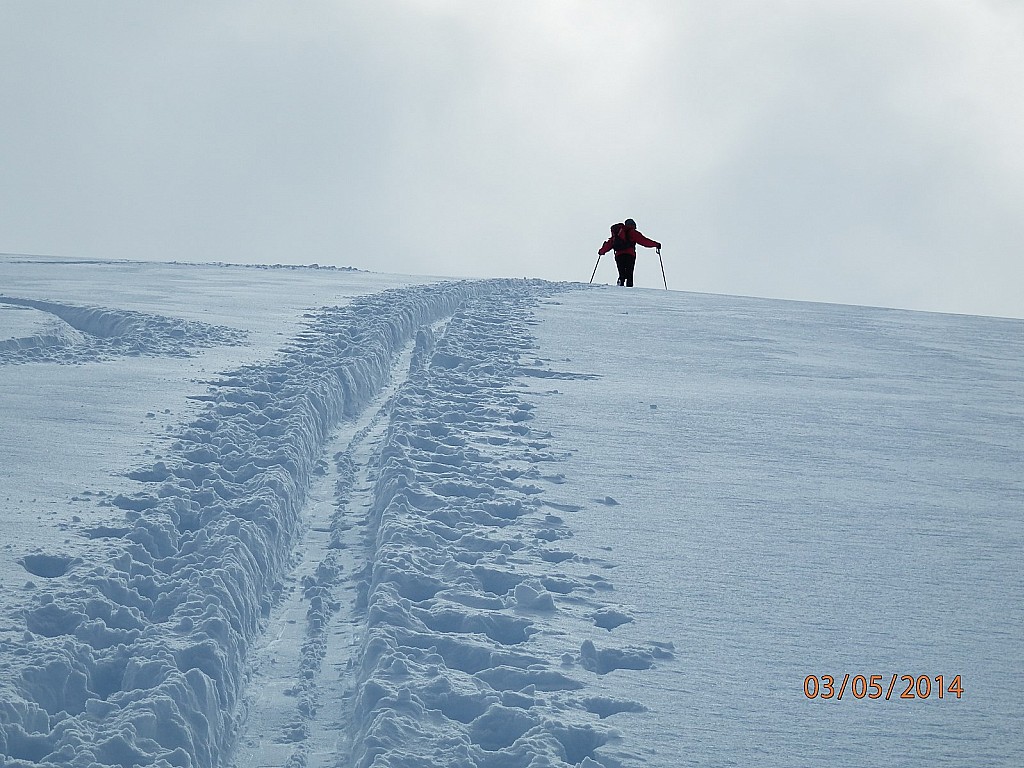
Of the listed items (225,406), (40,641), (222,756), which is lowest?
(222,756)

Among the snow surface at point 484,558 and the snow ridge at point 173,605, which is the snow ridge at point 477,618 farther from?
the snow ridge at point 173,605

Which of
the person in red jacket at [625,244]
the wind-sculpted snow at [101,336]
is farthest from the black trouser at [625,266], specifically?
the wind-sculpted snow at [101,336]

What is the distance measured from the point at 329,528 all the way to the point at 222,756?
203cm

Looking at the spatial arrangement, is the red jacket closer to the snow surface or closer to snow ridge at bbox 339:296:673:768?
the snow surface

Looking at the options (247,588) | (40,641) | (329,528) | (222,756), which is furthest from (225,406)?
(222,756)

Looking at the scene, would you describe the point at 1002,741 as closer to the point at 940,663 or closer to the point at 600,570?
the point at 940,663

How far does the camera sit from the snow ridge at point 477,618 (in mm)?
3857

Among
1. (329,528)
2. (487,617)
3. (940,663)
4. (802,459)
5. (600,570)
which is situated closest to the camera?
(940,663)

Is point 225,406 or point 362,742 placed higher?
point 225,406

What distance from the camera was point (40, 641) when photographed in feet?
13.5

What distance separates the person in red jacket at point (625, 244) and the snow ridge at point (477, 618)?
31.8 feet
